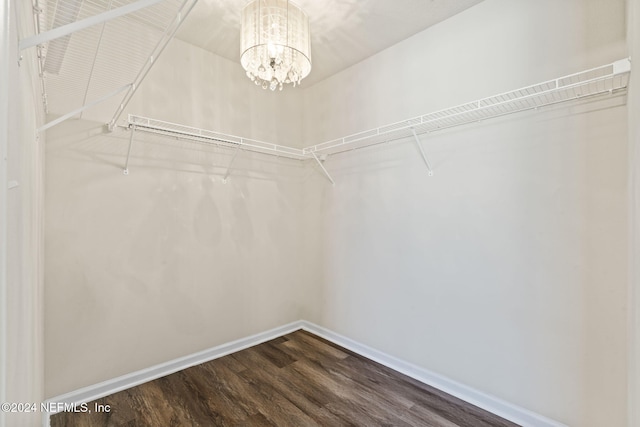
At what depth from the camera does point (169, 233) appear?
88.5 inches

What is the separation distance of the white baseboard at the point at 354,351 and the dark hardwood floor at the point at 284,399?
0.05 metres

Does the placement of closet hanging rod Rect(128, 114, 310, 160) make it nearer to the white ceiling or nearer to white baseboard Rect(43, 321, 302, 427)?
the white ceiling

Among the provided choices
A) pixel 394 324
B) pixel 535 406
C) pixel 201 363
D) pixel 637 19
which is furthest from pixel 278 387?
pixel 637 19

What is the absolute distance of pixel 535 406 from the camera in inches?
66.1

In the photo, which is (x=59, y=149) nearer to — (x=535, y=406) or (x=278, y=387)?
(x=278, y=387)

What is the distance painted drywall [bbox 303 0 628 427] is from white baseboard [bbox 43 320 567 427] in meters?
0.05

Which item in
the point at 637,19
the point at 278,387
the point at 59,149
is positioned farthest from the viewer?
the point at 278,387

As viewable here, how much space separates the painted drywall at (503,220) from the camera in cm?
150

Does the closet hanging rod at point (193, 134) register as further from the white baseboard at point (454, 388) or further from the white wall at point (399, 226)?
the white baseboard at point (454, 388)

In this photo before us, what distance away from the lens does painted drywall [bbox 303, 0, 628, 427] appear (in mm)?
1495

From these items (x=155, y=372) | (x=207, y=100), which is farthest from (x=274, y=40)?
(x=155, y=372)

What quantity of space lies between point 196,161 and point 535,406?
2878 mm

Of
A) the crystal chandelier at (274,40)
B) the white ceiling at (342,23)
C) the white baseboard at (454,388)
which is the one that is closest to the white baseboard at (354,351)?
the white baseboard at (454,388)

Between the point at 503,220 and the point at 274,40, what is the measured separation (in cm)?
171
